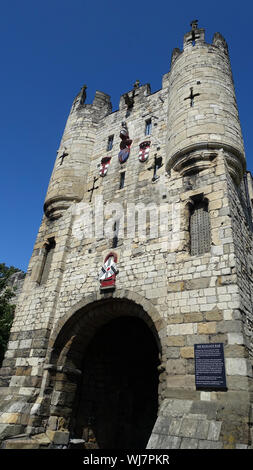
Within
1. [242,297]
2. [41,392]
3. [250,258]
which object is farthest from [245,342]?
[41,392]

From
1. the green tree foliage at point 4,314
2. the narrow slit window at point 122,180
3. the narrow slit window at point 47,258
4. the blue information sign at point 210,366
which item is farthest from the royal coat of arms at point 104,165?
the blue information sign at point 210,366

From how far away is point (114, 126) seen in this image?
1190 centimetres

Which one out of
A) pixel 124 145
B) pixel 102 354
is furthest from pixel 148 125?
pixel 102 354

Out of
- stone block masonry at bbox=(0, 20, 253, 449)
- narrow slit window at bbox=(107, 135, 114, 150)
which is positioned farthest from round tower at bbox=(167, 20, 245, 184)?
narrow slit window at bbox=(107, 135, 114, 150)

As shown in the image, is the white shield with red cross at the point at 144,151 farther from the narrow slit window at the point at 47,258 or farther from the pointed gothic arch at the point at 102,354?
the pointed gothic arch at the point at 102,354

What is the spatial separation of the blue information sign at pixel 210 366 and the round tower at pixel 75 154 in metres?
6.68

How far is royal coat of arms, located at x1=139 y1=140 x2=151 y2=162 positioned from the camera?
9789 millimetres

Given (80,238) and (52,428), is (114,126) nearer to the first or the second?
(80,238)

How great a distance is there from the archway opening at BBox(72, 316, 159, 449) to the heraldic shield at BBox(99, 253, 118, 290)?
2037 mm

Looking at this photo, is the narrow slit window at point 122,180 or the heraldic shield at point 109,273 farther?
the narrow slit window at point 122,180

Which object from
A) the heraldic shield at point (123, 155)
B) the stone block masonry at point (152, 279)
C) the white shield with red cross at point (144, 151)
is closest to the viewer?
the stone block masonry at point (152, 279)

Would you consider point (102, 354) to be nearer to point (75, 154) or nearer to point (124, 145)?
point (124, 145)

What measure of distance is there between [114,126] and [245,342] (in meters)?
9.29

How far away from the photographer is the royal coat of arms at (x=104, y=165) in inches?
422
